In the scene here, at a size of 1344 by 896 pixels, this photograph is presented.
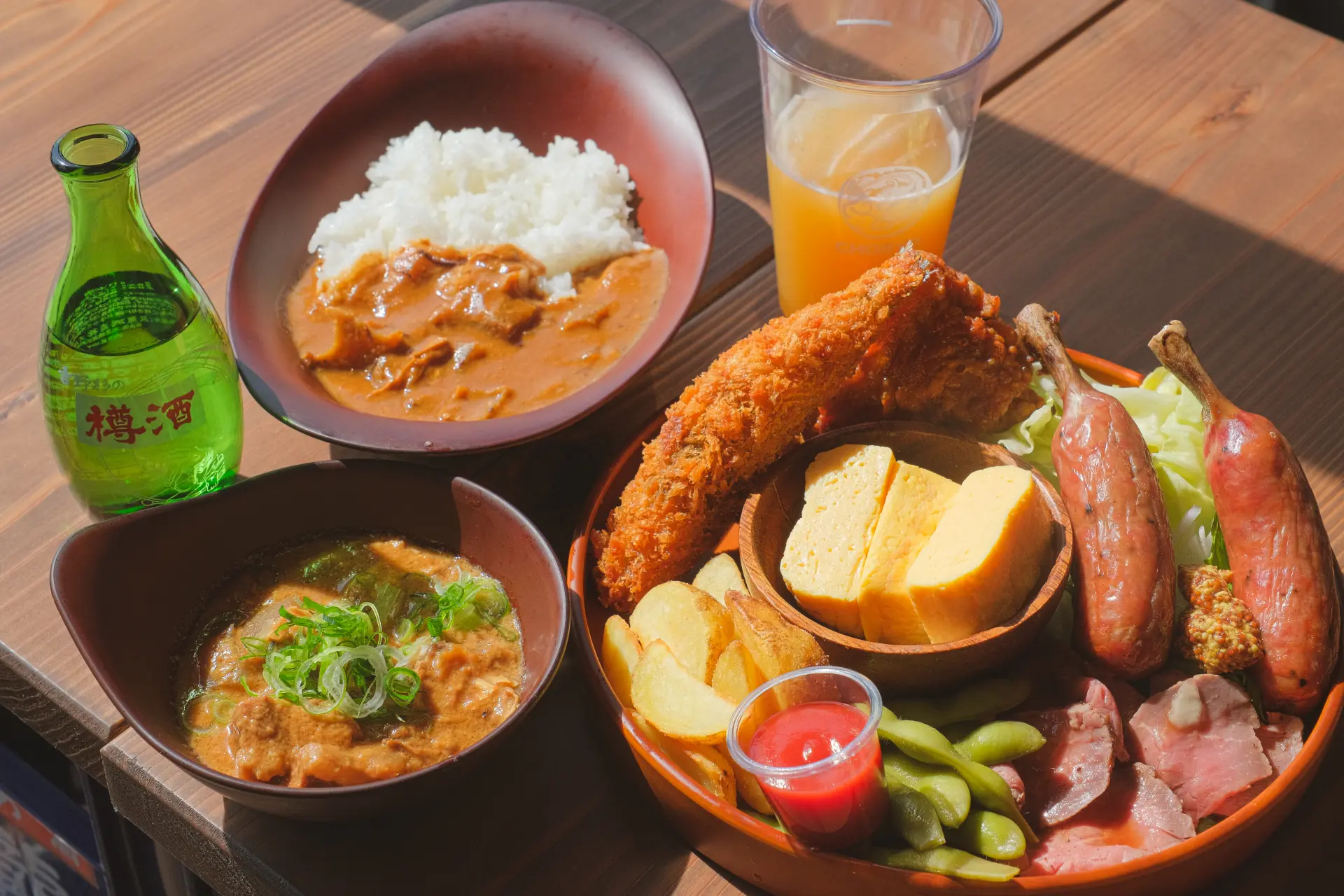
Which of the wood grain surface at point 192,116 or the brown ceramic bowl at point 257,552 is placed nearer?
the brown ceramic bowl at point 257,552

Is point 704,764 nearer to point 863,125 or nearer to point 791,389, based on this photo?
point 791,389

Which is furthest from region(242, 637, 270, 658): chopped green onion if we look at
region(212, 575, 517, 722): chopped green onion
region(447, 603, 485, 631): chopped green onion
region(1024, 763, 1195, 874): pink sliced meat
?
region(1024, 763, 1195, 874): pink sliced meat

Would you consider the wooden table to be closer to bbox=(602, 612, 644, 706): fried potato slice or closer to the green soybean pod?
bbox=(602, 612, 644, 706): fried potato slice

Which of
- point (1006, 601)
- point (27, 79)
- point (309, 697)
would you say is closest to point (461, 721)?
point (309, 697)

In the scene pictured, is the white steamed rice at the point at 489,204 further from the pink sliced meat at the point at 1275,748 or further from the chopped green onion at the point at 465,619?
the pink sliced meat at the point at 1275,748

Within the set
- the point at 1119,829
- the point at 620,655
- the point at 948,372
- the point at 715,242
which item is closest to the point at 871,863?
the point at 1119,829

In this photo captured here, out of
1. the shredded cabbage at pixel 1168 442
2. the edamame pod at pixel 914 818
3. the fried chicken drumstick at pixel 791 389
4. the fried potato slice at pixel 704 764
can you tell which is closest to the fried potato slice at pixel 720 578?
the fried chicken drumstick at pixel 791 389

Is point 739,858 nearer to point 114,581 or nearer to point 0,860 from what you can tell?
point 114,581

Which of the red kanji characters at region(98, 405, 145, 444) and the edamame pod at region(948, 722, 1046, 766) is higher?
the red kanji characters at region(98, 405, 145, 444)
